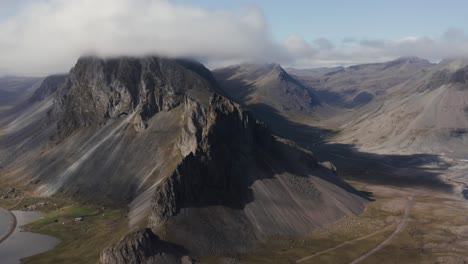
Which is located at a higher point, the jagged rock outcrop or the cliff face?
the cliff face

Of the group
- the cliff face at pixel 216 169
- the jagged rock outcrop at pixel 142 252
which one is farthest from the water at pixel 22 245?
the cliff face at pixel 216 169

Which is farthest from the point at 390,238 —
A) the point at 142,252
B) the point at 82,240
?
the point at 82,240

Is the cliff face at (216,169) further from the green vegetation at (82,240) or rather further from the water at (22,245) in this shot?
the water at (22,245)

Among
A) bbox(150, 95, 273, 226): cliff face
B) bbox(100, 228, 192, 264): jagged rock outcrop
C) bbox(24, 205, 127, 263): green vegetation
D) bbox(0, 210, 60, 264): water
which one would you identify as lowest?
bbox(0, 210, 60, 264): water

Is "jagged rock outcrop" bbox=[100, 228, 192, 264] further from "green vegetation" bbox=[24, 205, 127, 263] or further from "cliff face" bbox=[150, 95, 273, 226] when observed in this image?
"green vegetation" bbox=[24, 205, 127, 263]

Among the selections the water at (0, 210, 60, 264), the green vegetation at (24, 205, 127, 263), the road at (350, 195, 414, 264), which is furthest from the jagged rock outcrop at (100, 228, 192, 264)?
the road at (350, 195, 414, 264)

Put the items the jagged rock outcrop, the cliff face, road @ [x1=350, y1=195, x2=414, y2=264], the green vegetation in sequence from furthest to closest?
the green vegetation
the cliff face
road @ [x1=350, y1=195, x2=414, y2=264]
the jagged rock outcrop

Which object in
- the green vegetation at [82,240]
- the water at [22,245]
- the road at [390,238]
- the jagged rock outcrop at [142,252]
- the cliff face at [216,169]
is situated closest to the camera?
the jagged rock outcrop at [142,252]

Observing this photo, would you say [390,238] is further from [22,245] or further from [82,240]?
[22,245]
